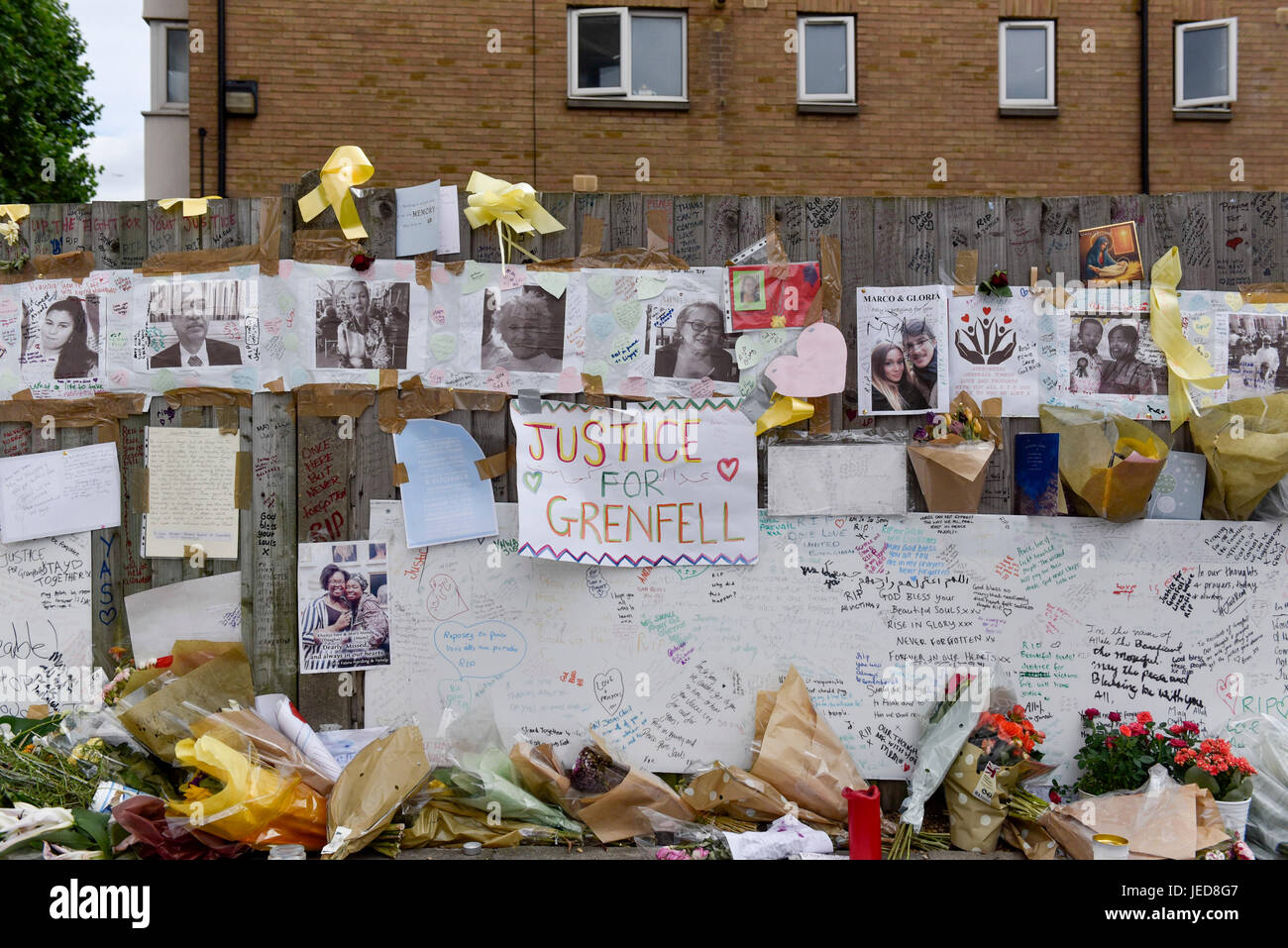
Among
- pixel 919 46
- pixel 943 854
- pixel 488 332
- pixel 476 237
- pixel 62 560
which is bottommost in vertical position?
pixel 943 854

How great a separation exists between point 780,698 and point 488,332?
6.86ft

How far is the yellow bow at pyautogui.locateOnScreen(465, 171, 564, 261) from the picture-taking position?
4.05 meters

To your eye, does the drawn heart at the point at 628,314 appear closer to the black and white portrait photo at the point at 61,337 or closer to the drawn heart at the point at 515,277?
the drawn heart at the point at 515,277

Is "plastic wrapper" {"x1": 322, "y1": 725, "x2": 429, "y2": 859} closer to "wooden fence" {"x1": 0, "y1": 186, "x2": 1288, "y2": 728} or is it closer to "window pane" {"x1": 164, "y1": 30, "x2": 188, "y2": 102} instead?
"wooden fence" {"x1": 0, "y1": 186, "x2": 1288, "y2": 728}

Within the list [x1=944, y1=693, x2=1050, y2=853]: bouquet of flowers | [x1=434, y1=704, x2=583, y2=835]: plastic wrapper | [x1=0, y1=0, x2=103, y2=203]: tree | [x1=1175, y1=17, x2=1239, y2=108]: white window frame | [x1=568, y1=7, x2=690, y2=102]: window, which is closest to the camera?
[x1=944, y1=693, x2=1050, y2=853]: bouquet of flowers

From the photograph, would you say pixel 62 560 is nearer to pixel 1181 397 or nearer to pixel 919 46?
pixel 1181 397

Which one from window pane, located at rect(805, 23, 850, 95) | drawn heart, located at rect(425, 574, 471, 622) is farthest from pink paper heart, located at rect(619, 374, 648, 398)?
window pane, located at rect(805, 23, 850, 95)

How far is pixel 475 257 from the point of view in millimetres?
4164

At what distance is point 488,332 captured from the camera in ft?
13.6

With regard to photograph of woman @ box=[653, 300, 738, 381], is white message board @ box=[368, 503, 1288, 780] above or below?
below

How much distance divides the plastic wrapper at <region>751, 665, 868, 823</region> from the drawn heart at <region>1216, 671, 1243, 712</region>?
1669 millimetres

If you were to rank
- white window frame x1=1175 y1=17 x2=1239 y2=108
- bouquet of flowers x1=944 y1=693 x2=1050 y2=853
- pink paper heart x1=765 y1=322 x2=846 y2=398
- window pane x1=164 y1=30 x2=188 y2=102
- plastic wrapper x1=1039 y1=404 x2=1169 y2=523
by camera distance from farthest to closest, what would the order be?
window pane x1=164 y1=30 x2=188 y2=102
white window frame x1=1175 y1=17 x2=1239 y2=108
pink paper heart x1=765 y1=322 x2=846 y2=398
plastic wrapper x1=1039 y1=404 x2=1169 y2=523
bouquet of flowers x1=944 y1=693 x2=1050 y2=853

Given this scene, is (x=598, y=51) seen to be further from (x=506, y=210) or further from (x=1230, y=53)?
(x=1230, y=53)

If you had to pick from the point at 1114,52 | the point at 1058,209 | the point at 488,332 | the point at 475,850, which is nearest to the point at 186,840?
the point at 475,850
